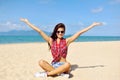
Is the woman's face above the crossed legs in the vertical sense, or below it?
above

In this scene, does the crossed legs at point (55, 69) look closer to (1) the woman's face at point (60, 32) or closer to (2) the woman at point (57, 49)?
(2) the woman at point (57, 49)

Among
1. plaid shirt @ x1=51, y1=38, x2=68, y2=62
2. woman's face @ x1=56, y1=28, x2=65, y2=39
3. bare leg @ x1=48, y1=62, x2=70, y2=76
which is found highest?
woman's face @ x1=56, y1=28, x2=65, y2=39

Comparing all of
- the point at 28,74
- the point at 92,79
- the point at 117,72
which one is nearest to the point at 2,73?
the point at 28,74

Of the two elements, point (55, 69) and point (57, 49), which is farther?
point (57, 49)

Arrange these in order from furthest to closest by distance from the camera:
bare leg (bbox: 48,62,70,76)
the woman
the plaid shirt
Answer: the plaid shirt
the woman
bare leg (bbox: 48,62,70,76)

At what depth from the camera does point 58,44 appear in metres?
7.16

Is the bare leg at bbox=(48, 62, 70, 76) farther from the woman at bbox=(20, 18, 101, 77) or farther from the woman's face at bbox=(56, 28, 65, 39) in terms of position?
the woman's face at bbox=(56, 28, 65, 39)

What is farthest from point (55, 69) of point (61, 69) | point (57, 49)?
point (57, 49)

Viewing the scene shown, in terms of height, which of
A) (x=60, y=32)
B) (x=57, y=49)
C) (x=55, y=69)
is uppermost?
(x=60, y=32)

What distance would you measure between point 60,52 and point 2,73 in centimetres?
193

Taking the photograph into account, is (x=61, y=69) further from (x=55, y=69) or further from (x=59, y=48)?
(x=59, y=48)

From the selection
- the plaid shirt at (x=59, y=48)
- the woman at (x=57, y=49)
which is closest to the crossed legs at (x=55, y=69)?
the woman at (x=57, y=49)

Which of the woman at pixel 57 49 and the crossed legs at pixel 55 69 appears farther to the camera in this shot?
the woman at pixel 57 49

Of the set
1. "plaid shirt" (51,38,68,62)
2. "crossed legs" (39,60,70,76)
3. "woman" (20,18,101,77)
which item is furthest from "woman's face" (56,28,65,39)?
"crossed legs" (39,60,70,76)
